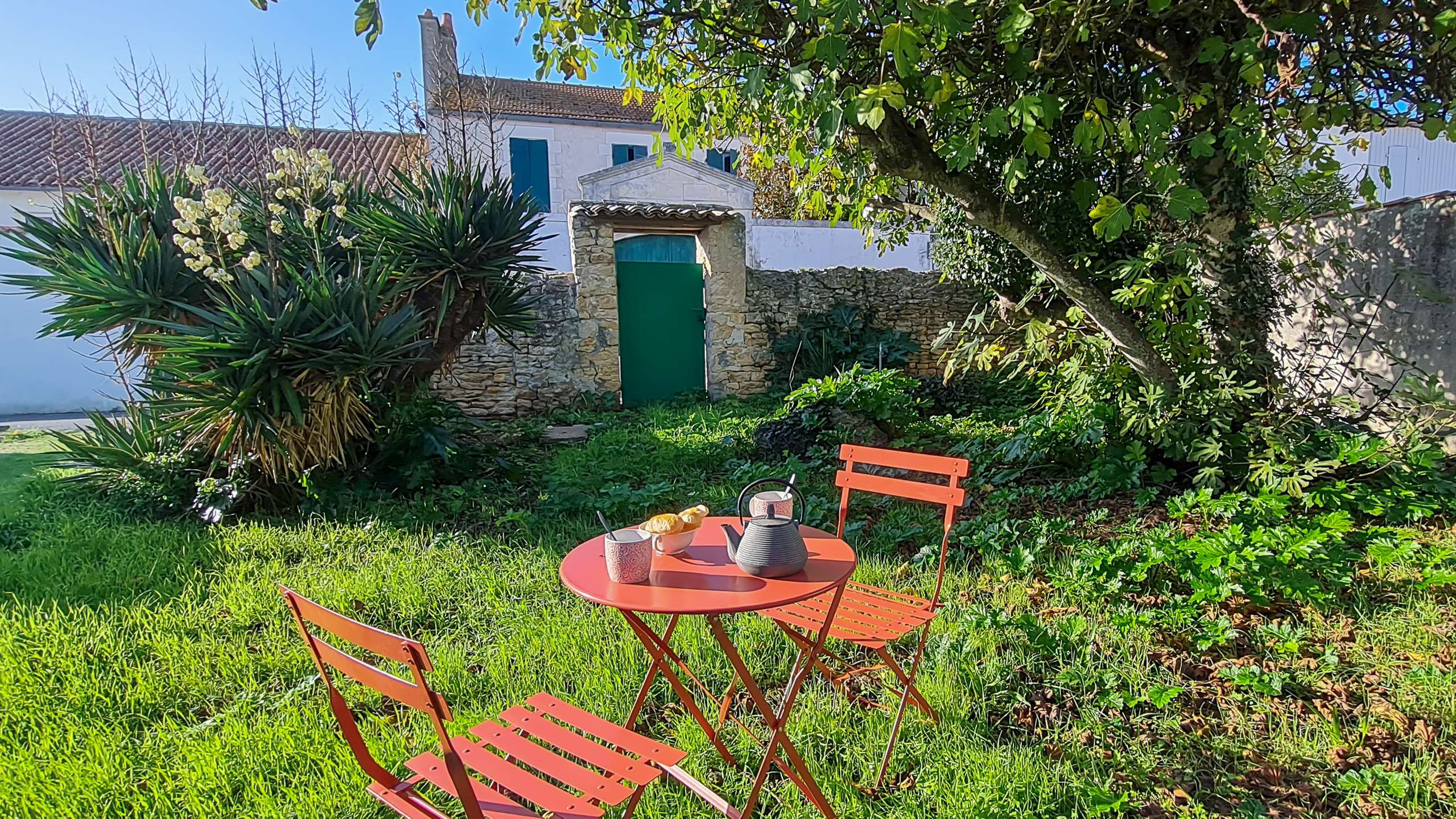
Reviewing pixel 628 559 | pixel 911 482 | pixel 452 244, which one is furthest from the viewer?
pixel 452 244

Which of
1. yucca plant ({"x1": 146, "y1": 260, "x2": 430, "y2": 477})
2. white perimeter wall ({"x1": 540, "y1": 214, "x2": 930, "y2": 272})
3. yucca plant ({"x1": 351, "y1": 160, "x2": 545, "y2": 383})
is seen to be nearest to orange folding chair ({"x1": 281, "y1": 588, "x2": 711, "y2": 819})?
yucca plant ({"x1": 146, "y1": 260, "x2": 430, "y2": 477})

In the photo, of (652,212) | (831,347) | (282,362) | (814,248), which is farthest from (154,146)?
(831,347)

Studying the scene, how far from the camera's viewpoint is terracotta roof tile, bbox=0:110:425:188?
23.1 ft

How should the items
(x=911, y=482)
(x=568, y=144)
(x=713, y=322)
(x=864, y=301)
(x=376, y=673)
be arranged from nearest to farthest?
1. (x=376, y=673)
2. (x=911, y=482)
3. (x=713, y=322)
4. (x=864, y=301)
5. (x=568, y=144)

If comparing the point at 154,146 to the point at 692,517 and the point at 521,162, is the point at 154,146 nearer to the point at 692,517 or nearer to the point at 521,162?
the point at 521,162

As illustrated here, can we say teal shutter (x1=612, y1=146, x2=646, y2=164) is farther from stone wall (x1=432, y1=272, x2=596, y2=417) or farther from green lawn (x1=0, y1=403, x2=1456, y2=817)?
green lawn (x1=0, y1=403, x2=1456, y2=817)

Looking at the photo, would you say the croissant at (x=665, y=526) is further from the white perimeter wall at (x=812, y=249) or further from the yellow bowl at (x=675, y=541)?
the white perimeter wall at (x=812, y=249)

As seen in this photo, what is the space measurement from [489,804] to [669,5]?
144 inches

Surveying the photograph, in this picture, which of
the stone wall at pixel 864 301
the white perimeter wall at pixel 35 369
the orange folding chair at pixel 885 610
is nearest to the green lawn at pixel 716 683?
the orange folding chair at pixel 885 610

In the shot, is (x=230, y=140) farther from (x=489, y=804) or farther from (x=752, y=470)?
(x=489, y=804)

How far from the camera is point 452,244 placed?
527 centimetres

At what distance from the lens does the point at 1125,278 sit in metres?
4.49

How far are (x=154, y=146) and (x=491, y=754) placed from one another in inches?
633

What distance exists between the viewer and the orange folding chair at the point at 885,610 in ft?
7.43
